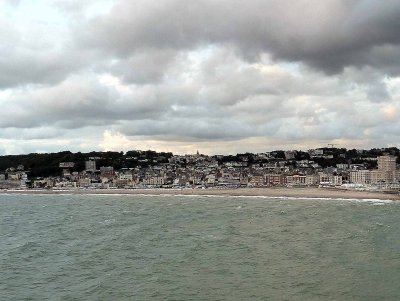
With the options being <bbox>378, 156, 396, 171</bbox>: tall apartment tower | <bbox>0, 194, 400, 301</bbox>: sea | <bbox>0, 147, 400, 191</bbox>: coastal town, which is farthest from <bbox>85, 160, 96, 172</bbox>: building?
<bbox>0, 194, 400, 301</bbox>: sea

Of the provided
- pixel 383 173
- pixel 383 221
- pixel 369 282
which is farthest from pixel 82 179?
pixel 369 282

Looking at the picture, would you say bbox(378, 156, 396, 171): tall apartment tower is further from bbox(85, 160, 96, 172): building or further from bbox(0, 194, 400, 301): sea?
bbox(0, 194, 400, 301): sea

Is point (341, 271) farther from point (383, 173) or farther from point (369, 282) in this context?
point (383, 173)

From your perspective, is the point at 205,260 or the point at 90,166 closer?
the point at 205,260

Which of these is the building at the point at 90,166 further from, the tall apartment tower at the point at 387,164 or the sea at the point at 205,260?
the sea at the point at 205,260

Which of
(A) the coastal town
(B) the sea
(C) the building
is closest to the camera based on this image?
(B) the sea

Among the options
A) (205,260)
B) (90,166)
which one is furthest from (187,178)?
(205,260)

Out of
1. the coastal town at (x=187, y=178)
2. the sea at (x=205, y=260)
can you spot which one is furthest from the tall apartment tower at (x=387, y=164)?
the sea at (x=205, y=260)

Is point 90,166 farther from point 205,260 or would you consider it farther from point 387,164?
point 205,260
